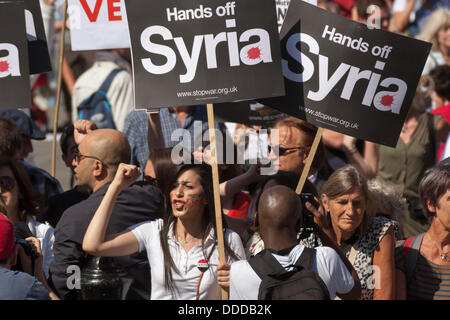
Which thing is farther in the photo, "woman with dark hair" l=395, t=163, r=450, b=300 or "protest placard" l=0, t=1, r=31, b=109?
"protest placard" l=0, t=1, r=31, b=109

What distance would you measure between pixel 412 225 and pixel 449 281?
233cm

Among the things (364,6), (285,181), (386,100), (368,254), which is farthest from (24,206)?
(364,6)

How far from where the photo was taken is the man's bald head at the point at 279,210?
4.41 meters

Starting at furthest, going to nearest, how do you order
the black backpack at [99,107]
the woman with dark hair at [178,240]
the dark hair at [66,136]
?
the black backpack at [99,107]
the dark hair at [66,136]
the woman with dark hair at [178,240]

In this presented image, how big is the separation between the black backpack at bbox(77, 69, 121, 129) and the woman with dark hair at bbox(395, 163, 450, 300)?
13.8 feet

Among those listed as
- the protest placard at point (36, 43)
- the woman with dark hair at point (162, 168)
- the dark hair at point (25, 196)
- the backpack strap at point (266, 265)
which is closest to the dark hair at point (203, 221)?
the woman with dark hair at point (162, 168)

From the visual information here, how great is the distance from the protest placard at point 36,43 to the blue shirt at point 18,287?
2.36m

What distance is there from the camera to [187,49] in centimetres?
526

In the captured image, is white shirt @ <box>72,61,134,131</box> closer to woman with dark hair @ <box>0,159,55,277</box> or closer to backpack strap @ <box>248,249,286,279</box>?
woman with dark hair @ <box>0,159,55,277</box>

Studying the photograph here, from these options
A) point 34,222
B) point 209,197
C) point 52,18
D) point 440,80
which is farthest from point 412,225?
point 52,18

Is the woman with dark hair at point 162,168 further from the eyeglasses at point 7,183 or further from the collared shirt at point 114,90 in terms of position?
the collared shirt at point 114,90

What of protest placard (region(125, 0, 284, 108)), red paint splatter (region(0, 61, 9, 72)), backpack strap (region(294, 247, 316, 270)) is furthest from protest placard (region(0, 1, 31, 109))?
backpack strap (region(294, 247, 316, 270))

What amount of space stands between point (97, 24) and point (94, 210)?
2.45m

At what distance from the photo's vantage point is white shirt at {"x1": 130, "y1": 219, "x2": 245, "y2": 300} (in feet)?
15.6
